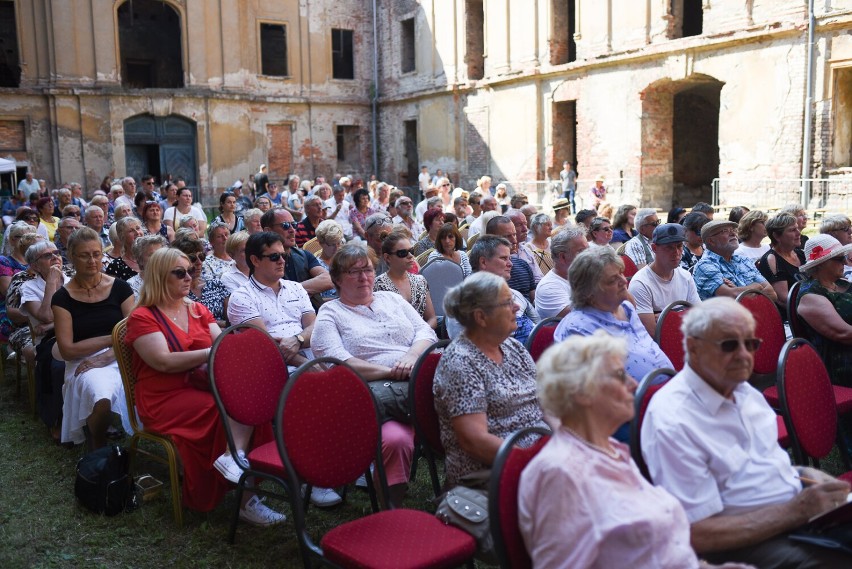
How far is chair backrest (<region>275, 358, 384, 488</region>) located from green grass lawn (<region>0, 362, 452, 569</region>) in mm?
751

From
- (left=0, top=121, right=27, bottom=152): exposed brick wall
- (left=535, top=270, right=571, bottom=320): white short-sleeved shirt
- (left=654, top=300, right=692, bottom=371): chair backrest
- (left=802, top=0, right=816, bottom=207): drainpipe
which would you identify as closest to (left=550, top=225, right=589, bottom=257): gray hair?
(left=535, top=270, right=571, bottom=320): white short-sleeved shirt

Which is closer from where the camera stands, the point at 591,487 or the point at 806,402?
the point at 591,487

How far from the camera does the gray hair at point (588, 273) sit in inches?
153

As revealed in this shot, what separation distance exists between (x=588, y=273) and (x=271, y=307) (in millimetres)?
2208

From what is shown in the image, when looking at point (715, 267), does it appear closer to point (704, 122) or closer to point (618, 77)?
point (618, 77)

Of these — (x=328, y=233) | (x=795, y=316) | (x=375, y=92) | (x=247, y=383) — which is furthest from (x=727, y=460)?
(x=375, y=92)

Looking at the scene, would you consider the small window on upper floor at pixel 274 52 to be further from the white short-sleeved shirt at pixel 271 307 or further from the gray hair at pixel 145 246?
the white short-sleeved shirt at pixel 271 307

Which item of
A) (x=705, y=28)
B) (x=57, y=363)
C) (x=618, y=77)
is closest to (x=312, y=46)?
(x=618, y=77)

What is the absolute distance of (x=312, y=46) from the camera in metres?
27.3

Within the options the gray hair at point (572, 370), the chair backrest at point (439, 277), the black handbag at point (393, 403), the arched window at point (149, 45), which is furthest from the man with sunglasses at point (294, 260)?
the arched window at point (149, 45)

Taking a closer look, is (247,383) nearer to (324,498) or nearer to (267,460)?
(267,460)

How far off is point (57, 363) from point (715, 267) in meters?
4.99

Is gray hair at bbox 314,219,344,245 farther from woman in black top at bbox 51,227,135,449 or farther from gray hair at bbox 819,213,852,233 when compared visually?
gray hair at bbox 819,213,852,233

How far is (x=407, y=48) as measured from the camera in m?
27.0
